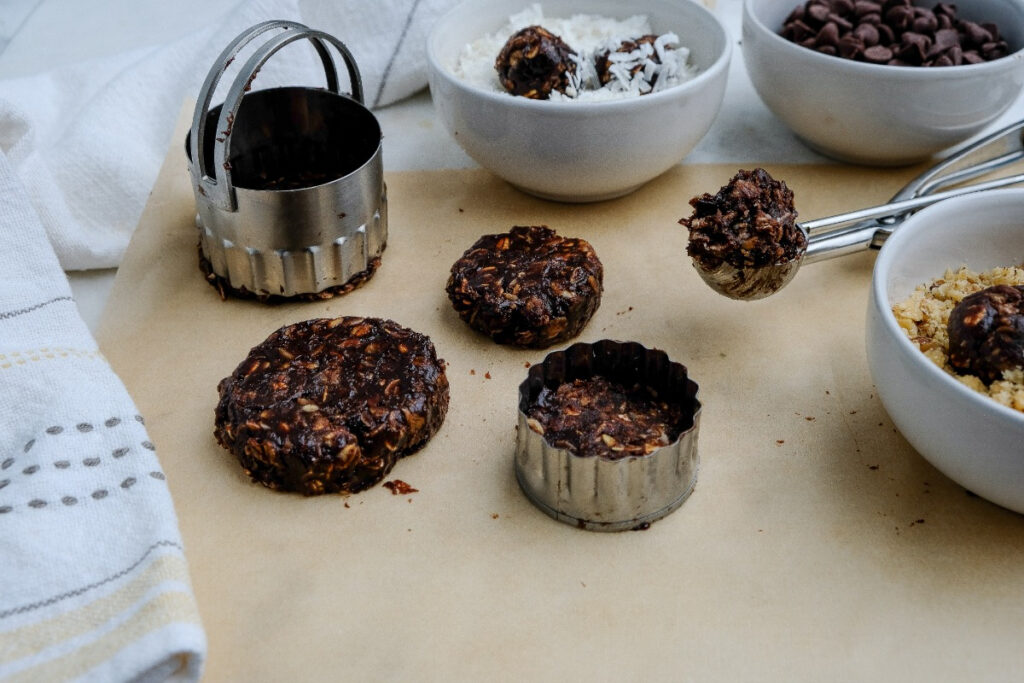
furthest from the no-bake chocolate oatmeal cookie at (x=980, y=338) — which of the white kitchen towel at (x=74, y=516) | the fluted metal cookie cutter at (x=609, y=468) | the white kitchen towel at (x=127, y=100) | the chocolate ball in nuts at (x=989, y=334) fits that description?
the white kitchen towel at (x=127, y=100)

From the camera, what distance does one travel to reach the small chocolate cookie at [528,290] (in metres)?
1.62

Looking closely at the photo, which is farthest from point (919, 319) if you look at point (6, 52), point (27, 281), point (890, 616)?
point (6, 52)

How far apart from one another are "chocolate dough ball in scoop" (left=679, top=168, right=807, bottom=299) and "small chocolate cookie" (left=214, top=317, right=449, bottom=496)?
45 cm

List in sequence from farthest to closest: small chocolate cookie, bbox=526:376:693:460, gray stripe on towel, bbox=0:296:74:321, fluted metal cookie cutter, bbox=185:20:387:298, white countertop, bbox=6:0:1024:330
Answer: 1. white countertop, bbox=6:0:1024:330
2. fluted metal cookie cutter, bbox=185:20:387:298
3. gray stripe on towel, bbox=0:296:74:321
4. small chocolate cookie, bbox=526:376:693:460

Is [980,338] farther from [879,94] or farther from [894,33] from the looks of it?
[894,33]

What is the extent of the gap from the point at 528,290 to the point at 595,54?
57 cm

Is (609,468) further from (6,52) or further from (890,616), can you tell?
(6,52)

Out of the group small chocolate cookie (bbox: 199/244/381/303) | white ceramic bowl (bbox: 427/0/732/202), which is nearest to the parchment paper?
Result: small chocolate cookie (bbox: 199/244/381/303)

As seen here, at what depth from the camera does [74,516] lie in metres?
1.27

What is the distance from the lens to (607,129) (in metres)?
1.79

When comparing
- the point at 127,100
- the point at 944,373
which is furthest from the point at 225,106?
the point at 944,373

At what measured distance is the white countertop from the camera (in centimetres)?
215

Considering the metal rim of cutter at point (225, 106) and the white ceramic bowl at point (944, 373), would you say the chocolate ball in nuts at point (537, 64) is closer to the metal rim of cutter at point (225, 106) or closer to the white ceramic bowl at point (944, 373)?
the metal rim of cutter at point (225, 106)

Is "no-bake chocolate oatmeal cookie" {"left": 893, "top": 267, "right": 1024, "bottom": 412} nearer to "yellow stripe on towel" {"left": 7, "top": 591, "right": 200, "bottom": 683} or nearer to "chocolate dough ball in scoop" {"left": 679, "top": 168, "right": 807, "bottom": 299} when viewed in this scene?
"chocolate dough ball in scoop" {"left": 679, "top": 168, "right": 807, "bottom": 299}
